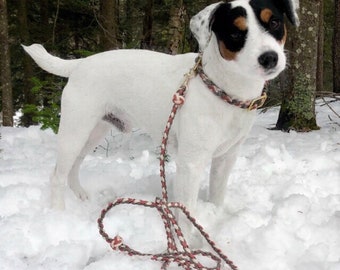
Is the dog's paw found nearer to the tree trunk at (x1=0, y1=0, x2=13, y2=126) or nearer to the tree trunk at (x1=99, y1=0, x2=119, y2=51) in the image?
the tree trunk at (x1=99, y1=0, x2=119, y2=51)

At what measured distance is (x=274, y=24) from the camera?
261 centimetres

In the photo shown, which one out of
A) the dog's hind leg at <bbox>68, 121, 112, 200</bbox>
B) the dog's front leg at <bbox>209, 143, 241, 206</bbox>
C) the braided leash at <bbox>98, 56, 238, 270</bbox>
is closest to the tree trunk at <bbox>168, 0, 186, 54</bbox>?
the dog's hind leg at <bbox>68, 121, 112, 200</bbox>

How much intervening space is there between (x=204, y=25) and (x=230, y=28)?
24cm

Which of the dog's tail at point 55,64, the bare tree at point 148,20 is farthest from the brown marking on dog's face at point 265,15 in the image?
the bare tree at point 148,20

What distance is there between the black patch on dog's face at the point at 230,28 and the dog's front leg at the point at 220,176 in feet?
3.36

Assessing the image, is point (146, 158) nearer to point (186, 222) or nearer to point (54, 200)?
point (54, 200)

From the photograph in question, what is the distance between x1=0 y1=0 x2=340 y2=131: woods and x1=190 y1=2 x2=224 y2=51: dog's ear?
9.32 feet

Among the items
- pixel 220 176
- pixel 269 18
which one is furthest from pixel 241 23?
pixel 220 176

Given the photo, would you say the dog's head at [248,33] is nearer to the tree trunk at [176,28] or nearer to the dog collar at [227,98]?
the dog collar at [227,98]

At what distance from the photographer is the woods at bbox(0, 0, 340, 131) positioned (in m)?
6.00

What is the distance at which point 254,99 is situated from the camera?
2.80m

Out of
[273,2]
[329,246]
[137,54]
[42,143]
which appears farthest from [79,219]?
[42,143]

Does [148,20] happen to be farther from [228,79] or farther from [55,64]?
[228,79]

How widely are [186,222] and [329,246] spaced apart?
3.22 feet
